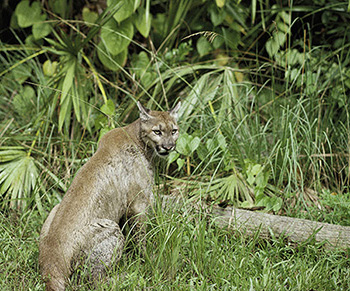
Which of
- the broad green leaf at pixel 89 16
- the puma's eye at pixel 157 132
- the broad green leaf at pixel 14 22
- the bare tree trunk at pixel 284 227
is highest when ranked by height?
the broad green leaf at pixel 14 22

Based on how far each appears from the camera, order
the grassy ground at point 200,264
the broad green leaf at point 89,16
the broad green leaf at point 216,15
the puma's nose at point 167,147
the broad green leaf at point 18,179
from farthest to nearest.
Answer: the broad green leaf at point 89,16 → the broad green leaf at point 216,15 → the broad green leaf at point 18,179 → the puma's nose at point 167,147 → the grassy ground at point 200,264

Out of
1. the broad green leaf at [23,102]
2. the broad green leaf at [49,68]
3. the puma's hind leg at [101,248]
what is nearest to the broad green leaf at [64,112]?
the broad green leaf at [23,102]

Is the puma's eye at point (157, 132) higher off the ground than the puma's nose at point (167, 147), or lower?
higher

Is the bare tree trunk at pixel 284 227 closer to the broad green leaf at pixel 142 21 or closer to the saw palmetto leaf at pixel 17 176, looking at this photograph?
the saw palmetto leaf at pixel 17 176

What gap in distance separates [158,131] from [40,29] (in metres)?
3.29

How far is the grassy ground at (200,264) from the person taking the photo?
3916mm

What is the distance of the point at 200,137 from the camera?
19.3 feet

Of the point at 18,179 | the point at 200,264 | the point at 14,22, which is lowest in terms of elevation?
the point at 200,264

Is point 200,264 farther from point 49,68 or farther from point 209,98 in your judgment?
point 49,68

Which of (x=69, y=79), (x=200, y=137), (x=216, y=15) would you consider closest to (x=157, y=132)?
(x=200, y=137)

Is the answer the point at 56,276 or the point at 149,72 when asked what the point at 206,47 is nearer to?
the point at 149,72

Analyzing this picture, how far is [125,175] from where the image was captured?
15.1 feet

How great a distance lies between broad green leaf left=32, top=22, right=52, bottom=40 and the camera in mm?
6883

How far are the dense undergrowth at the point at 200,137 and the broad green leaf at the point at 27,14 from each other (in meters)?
0.02
